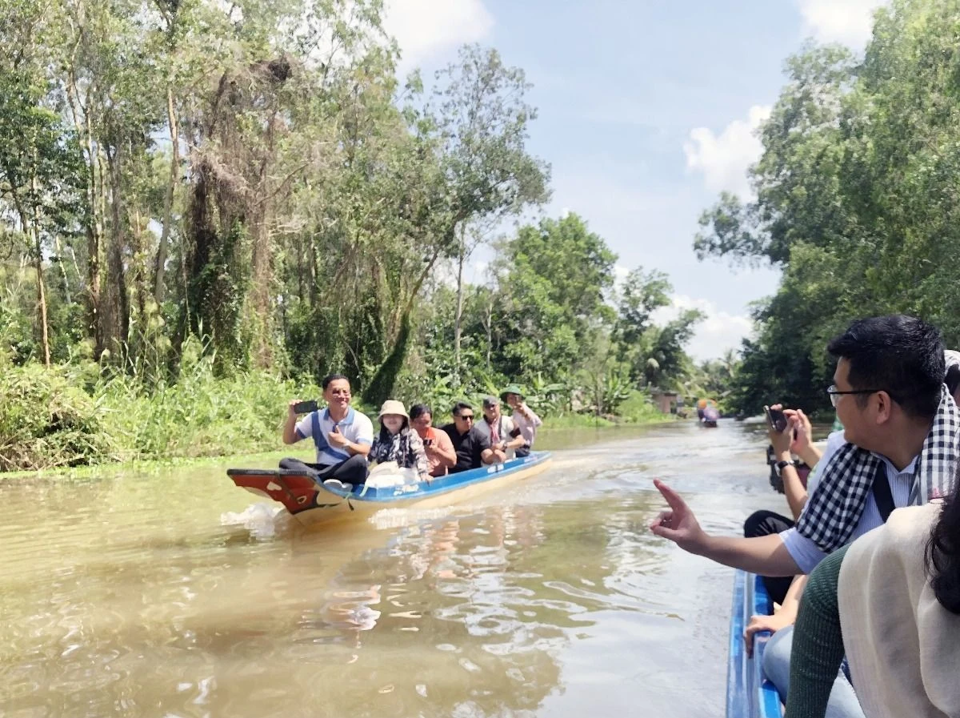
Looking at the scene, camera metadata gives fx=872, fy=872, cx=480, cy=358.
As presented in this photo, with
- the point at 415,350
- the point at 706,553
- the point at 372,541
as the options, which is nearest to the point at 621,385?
the point at 415,350

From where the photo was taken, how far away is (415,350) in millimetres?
26000

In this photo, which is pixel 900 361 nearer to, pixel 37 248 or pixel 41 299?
pixel 41 299

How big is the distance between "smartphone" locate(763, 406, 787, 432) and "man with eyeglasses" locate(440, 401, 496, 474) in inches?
296

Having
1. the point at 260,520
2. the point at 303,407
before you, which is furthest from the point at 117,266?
the point at 303,407

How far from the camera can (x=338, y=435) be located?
759cm

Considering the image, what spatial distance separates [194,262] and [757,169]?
21.4 meters

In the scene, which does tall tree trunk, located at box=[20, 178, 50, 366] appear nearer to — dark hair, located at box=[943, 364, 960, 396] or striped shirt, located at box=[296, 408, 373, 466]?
striped shirt, located at box=[296, 408, 373, 466]

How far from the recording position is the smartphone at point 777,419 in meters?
2.89

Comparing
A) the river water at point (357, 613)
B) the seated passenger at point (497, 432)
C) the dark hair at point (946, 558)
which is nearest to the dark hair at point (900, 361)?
the dark hair at point (946, 558)

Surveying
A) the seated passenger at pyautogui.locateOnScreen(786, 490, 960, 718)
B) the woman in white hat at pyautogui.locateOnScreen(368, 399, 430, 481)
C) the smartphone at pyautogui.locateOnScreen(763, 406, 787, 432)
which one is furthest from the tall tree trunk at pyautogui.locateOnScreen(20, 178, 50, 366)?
the seated passenger at pyautogui.locateOnScreen(786, 490, 960, 718)

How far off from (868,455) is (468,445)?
8.54 meters

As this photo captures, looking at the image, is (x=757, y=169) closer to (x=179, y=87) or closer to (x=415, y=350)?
(x=415, y=350)

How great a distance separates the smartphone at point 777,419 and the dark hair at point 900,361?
0.91 meters

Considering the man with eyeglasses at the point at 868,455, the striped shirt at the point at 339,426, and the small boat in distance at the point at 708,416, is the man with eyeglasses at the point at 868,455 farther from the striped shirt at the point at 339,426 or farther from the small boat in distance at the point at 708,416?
the small boat in distance at the point at 708,416
